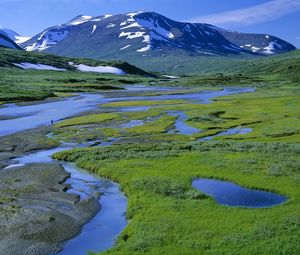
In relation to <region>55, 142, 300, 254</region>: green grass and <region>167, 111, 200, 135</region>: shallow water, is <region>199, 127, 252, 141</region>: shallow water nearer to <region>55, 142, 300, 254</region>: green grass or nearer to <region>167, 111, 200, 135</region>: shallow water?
<region>167, 111, 200, 135</region>: shallow water

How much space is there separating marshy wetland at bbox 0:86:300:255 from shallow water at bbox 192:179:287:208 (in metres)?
0.81

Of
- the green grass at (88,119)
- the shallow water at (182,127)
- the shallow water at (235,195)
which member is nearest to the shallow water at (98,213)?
the shallow water at (235,195)

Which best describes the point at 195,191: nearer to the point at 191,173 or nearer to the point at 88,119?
the point at 191,173

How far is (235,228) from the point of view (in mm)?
28609

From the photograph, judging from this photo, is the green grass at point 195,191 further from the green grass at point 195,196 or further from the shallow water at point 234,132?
the shallow water at point 234,132

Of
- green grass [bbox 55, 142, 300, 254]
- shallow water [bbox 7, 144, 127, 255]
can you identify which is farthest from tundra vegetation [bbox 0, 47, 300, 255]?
shallow water [bbox 7, 144, 127, 255]

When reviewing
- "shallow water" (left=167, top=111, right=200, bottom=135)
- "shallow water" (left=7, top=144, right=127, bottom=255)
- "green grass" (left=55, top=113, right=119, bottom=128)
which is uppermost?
"shallow water" (left=167, top=111, right=200, bottom=135)

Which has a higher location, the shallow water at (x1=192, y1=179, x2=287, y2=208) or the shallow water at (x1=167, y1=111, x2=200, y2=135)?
the shallow water at (x1=167, y1=111, x2=200, y2=135)

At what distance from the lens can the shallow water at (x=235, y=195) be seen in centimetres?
3431

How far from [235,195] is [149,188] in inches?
286

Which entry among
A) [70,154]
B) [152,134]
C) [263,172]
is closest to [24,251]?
[263,172]

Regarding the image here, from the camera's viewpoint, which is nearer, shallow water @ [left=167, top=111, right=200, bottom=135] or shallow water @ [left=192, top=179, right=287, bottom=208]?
shallow water @ [left=192, top=179, right=287, bottom=208]

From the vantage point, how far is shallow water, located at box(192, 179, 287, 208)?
34312 mm

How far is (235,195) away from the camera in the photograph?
36.5m
